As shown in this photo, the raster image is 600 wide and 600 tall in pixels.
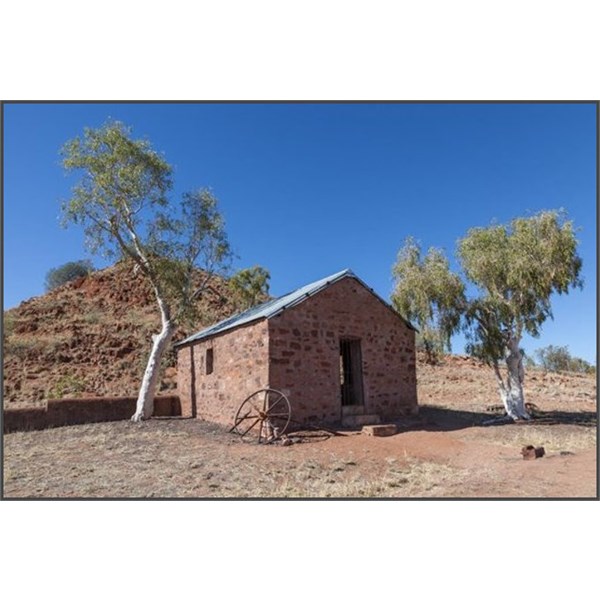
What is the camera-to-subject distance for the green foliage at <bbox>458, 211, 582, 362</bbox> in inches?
497

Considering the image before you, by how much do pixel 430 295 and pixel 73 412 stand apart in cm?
1111

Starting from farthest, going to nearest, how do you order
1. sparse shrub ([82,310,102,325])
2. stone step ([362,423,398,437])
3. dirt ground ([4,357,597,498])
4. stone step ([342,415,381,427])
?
1. sparse shrub ([82,310,102,325])
2. stone step ([342,415,381,427])
3. stone step ([362,423,398,437])
4. dirt ground ([4,357,597,498])

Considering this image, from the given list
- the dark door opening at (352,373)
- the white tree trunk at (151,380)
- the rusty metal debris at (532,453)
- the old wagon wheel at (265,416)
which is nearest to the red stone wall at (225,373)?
the old wagon wheel at (265,416)

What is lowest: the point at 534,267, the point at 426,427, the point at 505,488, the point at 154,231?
the point at 426,427

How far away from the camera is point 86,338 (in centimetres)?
2809

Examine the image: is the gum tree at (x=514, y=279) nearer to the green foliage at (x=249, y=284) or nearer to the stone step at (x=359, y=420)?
the stone step at (x=359, y=420)

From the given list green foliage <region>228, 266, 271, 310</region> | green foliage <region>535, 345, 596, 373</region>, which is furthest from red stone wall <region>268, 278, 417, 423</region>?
green foliage <region>535, 345, 596, 373</region>

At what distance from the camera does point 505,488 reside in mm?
6000

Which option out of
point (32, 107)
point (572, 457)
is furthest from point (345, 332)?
point (32, 107)

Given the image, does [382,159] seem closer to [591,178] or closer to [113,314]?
[591,178]

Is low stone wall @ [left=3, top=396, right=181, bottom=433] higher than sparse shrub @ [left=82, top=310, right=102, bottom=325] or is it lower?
lower

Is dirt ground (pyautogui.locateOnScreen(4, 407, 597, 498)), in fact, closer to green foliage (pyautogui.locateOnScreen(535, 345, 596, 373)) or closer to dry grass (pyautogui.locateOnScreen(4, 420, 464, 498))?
dry grass (pyautogui.locateOnScreen(4, 420, 464, 498))

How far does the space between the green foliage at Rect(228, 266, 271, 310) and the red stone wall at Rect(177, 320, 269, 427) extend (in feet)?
33.1
